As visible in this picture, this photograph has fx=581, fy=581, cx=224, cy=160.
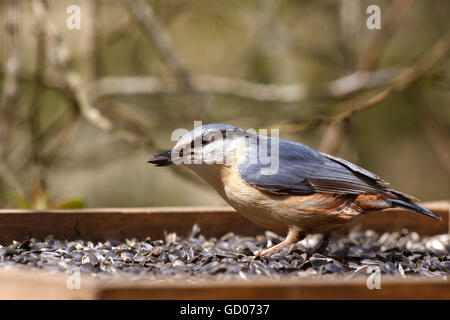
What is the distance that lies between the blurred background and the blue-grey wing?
0.79m

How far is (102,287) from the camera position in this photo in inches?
59.2

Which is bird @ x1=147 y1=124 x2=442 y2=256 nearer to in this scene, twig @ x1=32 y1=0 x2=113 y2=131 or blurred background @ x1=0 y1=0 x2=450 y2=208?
blurred background @ x1=0 y1=0 x2=450 y2=208

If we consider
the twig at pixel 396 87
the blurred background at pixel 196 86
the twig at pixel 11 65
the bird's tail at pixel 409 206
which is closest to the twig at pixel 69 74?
the blurred background at pixel 196 86

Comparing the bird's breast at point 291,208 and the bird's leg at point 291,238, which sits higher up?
the bird's breast at point 291,208

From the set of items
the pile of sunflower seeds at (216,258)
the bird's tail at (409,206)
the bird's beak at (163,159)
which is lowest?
the pile of sunflower seeds at (216,258)

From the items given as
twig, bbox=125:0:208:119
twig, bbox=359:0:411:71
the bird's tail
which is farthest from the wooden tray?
twig, bbox=359:0:411:71

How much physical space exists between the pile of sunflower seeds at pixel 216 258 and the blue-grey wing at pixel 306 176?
0.97 feet

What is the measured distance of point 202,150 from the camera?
2609 mm

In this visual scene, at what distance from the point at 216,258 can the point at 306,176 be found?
1.79 feet

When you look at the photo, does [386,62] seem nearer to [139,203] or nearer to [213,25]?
[213,25]

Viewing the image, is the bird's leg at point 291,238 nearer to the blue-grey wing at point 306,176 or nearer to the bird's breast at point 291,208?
the bird's breast at point 291,208

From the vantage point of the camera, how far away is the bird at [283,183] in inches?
98.9
